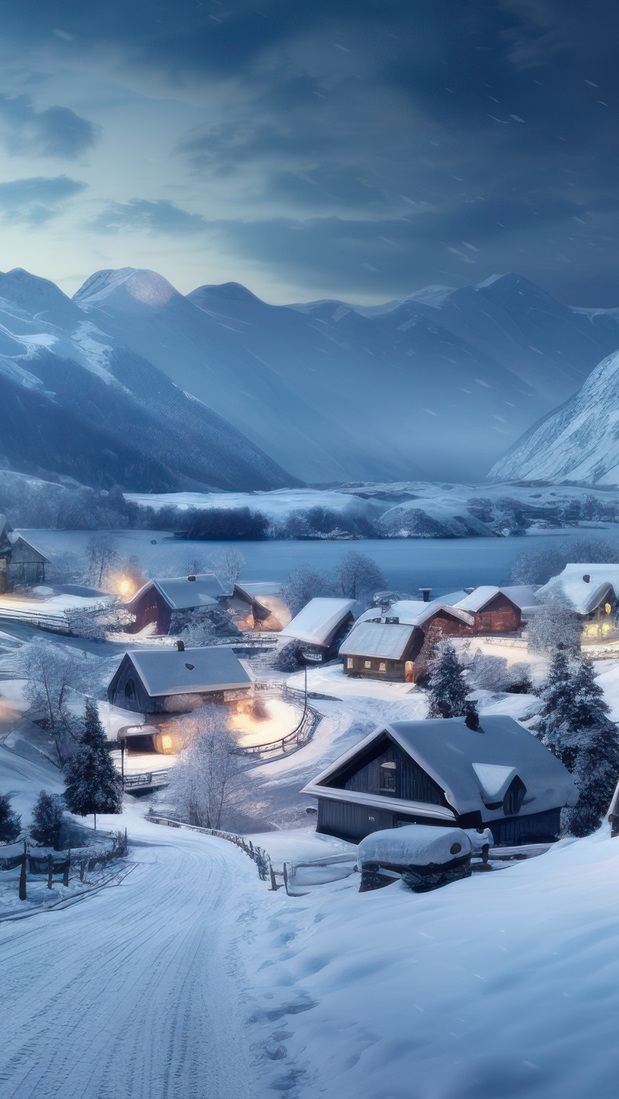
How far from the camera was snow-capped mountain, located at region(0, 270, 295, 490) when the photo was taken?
86.1 metres

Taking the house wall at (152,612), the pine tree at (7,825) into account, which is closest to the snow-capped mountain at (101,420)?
the house wall at (152,612)

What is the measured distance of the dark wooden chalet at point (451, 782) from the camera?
20141mm

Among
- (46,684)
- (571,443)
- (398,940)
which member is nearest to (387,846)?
(398,940)

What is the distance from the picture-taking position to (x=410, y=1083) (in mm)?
5121

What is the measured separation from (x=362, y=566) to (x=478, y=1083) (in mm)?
64519

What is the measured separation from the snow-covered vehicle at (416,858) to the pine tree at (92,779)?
16962mm

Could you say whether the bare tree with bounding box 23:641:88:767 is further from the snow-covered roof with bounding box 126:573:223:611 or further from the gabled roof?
the gabled roof

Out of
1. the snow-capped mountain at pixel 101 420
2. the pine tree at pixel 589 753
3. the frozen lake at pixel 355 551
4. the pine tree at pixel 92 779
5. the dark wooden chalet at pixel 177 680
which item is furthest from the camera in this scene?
the snow-capped mountain at pixel 101 420

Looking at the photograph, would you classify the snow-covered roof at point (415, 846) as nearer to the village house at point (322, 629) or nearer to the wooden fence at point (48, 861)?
the wooden fence at point (48, 861)

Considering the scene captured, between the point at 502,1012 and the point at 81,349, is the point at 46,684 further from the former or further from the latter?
the point at 81,349

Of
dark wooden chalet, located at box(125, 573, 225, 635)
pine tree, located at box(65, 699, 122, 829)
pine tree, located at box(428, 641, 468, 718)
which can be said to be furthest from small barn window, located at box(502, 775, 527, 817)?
dark wooden chalet, located at box(125, 573, 225, 635)

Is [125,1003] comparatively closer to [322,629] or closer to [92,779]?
[92,779]

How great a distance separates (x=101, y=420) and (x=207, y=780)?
2659 inches

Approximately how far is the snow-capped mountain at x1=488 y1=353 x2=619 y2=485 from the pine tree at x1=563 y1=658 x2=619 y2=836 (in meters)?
53.7
